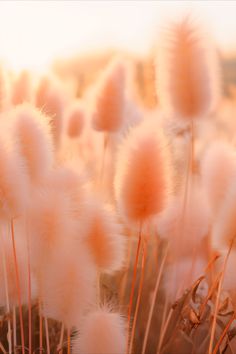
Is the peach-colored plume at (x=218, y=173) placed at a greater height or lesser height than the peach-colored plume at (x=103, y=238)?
greater

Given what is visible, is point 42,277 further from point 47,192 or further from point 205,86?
point 205,86

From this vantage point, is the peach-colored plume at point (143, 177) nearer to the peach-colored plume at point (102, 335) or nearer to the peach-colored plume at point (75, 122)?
the peach-colored plume at point (102, 335)

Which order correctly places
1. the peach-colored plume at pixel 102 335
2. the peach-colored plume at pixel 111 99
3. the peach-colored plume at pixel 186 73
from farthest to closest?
the peach-colored plume at pixel 111 99 < the peach-colored plume at pixel 186 73 < the peach-colored plume at pixel 102 335

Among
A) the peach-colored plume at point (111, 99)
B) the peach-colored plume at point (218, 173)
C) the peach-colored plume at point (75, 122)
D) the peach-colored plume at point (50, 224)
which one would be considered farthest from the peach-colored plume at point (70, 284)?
the peach-colored plume at point (75, 122)

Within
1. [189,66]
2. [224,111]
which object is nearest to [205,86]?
→ [189,66]

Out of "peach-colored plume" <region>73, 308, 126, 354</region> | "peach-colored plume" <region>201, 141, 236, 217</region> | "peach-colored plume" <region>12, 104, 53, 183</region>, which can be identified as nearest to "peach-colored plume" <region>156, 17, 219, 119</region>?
"peach-colored plume" <region>201, 141, 236, 217</region>

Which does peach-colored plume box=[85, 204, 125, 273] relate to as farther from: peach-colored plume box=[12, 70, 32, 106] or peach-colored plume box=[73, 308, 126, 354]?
peach-colored plume box=[12, 70, 32, 106]
